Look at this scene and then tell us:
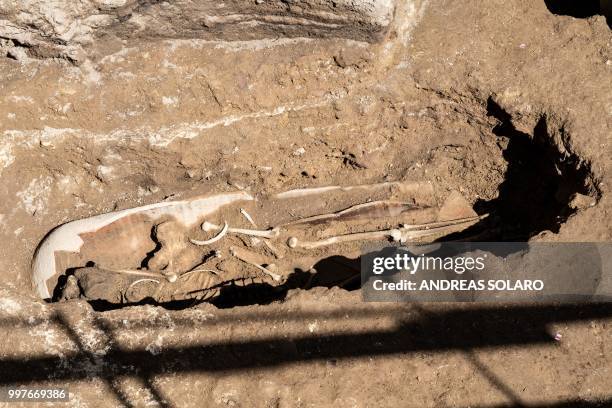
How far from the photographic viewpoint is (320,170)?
4.64m

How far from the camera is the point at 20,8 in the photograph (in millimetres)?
3557

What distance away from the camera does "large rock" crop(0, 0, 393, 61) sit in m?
3.64

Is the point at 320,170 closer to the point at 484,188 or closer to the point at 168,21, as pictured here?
the point at 484,188

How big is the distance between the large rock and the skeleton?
1273 mm

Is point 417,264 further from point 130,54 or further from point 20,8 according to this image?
point 20,8

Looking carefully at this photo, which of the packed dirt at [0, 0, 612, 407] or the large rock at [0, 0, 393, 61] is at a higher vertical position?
the large rock at [0, 0, 393, 61]

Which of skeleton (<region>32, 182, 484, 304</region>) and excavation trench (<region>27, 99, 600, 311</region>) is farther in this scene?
skeleton (<region>32, 182, 484, 304</region>)

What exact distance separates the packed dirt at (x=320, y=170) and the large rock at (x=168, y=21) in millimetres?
68

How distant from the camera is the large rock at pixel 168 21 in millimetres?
3643

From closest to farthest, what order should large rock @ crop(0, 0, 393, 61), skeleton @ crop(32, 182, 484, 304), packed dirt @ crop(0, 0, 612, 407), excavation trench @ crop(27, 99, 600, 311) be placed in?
packed dirt @ crop(0, 0, 612, 407)
large rock @ crop(0, 0, 393, 61)
excavation trench @ crop(27, 99, 600, 311)
skeleton @ crop(32, 182, 484, 304)

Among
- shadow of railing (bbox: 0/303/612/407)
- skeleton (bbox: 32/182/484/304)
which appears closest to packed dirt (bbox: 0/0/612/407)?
shadow of railing (bbox: 0/303/612/407)

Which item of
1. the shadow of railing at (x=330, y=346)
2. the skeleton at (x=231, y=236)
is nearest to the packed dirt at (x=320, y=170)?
the shadow of railing at (x=330, y=346)

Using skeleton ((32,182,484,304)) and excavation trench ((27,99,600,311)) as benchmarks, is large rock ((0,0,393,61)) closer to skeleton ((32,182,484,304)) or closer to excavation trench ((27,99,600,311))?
excavation trench ((27,99,600,311))

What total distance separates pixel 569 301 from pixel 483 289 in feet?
1.65
